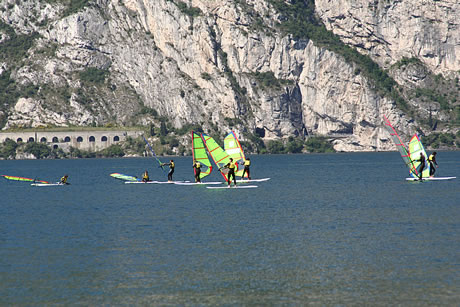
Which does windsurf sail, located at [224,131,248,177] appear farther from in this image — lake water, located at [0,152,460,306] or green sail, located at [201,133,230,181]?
lake water, located at [0,152,460,306]

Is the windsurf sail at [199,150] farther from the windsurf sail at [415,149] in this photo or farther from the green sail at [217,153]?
the windsurf sail at [415,149]

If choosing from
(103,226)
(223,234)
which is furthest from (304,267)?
(103,226)

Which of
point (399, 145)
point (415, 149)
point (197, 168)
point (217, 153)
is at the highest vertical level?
point (217, 153)

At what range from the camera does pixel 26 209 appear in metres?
68.4

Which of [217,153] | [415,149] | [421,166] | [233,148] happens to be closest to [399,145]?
[415,149]

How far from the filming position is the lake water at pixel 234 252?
32.1m

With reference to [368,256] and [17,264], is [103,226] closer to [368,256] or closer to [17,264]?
[17,264]

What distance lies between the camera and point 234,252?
4125 cm

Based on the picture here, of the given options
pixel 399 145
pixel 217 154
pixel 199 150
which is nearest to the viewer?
pixel 399 145

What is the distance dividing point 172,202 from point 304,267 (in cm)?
3645

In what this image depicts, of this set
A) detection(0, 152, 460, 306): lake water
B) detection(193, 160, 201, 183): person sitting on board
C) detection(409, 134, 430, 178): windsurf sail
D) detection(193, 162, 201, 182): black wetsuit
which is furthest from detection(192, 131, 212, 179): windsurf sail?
detection(409, 134, 430, 178): windsurf sail

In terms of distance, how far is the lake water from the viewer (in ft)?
105

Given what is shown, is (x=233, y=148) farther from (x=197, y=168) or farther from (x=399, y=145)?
(x=399, y=145)

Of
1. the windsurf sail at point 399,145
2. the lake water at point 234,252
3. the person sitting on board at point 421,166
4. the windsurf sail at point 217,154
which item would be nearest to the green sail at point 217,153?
the windsurf sail at point 217,154
